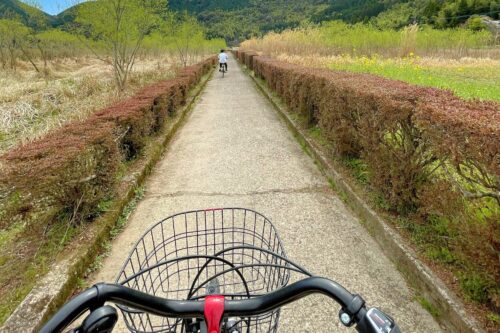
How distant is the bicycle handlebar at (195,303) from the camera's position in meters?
0.82

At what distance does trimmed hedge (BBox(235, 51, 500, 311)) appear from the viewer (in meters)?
2.10

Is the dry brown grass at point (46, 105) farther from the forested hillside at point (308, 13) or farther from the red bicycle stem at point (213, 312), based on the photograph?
the red bicycle stem at point (213, 312)

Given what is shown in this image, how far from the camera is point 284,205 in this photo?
13.9 feet

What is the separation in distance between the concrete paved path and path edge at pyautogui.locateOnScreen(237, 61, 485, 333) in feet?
0.26

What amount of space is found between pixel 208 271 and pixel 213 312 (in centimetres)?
190

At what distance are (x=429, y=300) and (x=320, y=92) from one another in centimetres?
409

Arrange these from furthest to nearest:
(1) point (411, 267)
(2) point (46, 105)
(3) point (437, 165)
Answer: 1. (2) point (46, 105)
2. (3) point (437, 165)
3. (1) point (411, 267)

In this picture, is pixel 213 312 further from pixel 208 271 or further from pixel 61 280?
pixel 61 280

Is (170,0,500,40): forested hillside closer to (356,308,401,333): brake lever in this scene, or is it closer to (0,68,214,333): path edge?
(0,68,214,333): path edge

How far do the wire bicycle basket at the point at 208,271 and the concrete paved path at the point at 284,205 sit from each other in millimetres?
314

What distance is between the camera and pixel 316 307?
251cm

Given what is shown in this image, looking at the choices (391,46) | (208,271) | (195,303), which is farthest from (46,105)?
(391,46)

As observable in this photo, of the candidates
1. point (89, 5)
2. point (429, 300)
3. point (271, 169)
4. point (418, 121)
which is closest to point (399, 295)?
point (429, 300)

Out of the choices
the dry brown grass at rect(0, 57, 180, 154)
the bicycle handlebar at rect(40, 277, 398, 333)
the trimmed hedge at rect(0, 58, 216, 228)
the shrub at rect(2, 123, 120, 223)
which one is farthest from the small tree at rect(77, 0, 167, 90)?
the bicycle handlebar at rect(40, 277, 398, 333)
